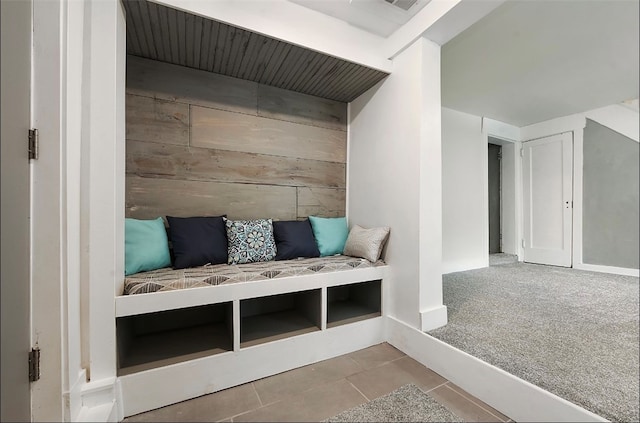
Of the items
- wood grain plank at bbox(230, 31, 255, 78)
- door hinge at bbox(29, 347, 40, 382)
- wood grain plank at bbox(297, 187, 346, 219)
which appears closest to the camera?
door hinge at bbox(29, 347, 40, 382)

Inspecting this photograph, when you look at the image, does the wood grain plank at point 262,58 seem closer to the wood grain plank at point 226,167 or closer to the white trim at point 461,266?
the wood grain plank at point 226,167

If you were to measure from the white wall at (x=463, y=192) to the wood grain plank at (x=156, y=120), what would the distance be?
2981 millimetres

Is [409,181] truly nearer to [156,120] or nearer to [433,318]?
[433,318]

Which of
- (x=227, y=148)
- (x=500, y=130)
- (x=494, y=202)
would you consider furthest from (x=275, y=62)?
(x=494, y=202)

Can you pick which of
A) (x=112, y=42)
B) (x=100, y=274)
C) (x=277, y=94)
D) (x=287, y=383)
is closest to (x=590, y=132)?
(x=277, y=94)

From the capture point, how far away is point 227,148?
203 cm

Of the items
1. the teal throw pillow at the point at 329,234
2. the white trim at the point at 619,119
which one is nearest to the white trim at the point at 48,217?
the teal throw pillow at the point at 329,234

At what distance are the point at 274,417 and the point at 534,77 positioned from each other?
3663mm

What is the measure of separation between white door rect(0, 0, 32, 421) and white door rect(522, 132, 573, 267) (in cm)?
520

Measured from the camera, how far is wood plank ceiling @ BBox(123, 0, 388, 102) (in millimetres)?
1430

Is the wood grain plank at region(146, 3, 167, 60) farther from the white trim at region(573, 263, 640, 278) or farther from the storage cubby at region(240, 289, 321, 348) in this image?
the white trim at region(573, 263, 640, 278)

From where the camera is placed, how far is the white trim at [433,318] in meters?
1.64

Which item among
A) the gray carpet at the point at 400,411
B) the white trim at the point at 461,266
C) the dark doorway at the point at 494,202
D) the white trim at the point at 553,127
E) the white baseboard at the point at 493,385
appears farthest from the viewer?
the dark doorway at the point at 494,202

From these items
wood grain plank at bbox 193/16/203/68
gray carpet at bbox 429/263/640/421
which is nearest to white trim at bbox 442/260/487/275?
gray carpet at bbox 429/263/640/421
